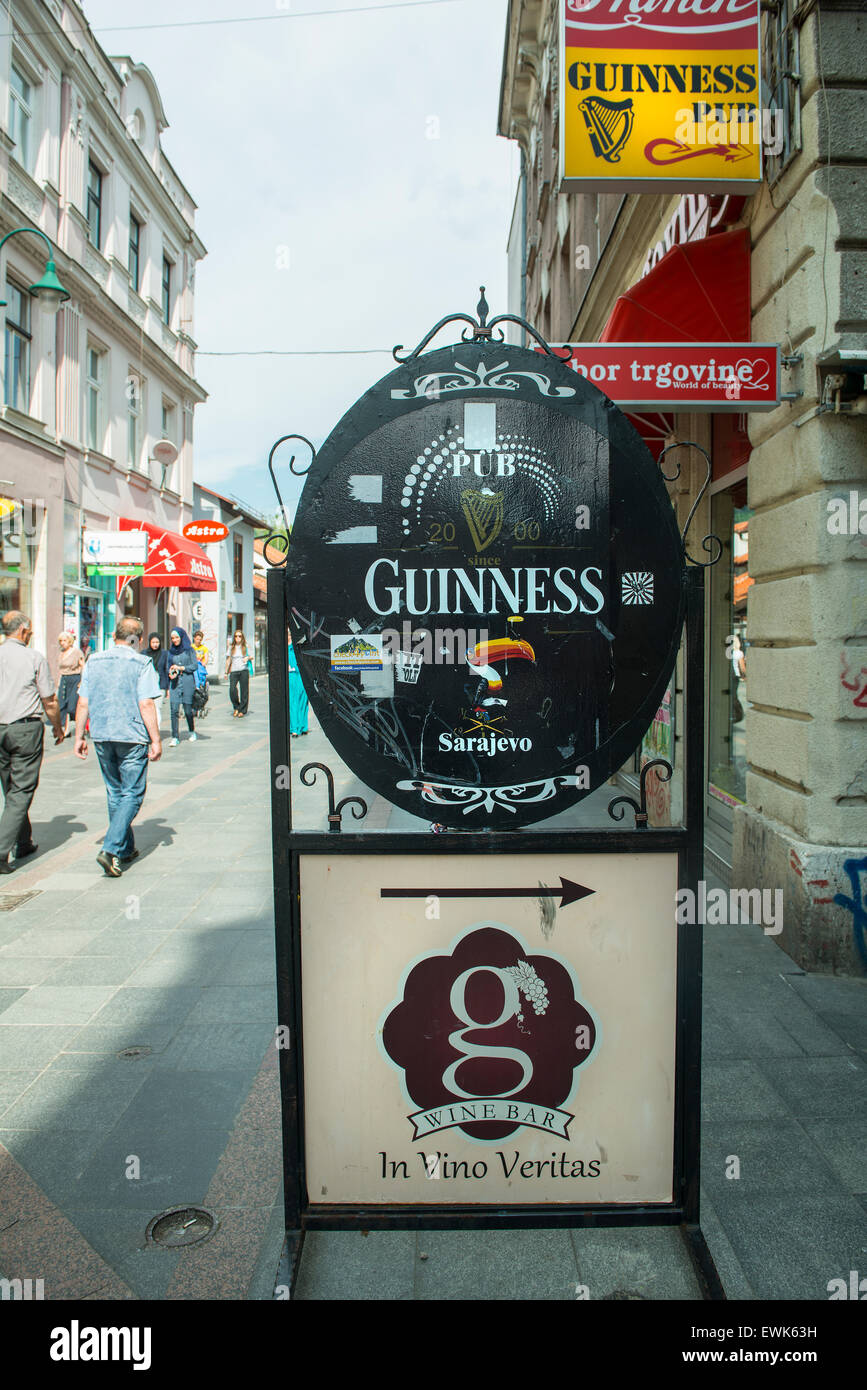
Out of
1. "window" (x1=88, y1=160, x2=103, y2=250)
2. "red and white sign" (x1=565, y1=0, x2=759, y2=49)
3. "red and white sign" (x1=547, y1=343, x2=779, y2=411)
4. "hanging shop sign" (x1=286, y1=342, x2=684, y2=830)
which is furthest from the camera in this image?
"window" (x1=88, y1=160, x2=103, y2=250)

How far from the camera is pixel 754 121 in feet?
16.8

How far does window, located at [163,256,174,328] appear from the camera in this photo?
2570 centimetres

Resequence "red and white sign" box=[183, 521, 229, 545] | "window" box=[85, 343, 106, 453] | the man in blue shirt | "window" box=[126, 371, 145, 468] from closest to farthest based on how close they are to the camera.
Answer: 1. the man in blue shirt
2. "window" box=[85, 343, 106, 453]
3. "window" box=[126, 371, 145, 468]
4. "red and white sign" box=[183, 521, 229, 545]

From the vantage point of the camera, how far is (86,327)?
19.8 metres

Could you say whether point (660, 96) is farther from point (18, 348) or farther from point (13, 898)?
point (18, 348)

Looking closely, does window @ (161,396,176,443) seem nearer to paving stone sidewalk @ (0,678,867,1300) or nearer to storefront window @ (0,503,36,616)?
storefront window @ (0,503,36,616)

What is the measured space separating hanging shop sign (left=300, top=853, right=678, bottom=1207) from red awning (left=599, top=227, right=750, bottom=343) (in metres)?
4.61

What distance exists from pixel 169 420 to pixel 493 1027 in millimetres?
26638

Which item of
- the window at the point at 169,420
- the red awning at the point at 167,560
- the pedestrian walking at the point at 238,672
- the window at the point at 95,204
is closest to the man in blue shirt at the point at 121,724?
the pedestrian walking at the point at 238,672

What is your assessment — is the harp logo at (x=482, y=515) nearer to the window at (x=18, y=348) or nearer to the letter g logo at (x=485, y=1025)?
the letter g logo at (x=485, y=1025)

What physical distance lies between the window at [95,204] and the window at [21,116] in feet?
10.0

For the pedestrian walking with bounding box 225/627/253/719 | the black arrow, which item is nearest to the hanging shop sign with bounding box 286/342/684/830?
the black arrow

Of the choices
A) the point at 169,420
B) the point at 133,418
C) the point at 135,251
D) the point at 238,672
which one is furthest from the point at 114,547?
the point at 135,251

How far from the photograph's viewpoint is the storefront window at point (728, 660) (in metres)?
6.82
